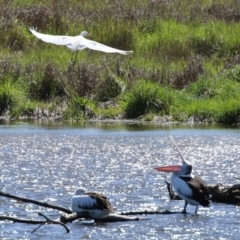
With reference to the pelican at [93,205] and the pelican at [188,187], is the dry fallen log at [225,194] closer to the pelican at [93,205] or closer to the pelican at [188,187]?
the pelican at [188,187]

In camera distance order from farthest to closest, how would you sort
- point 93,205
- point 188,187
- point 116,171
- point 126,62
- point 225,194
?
point 126,62
point 116,171
point 225,194
point 188,187
point 93,205

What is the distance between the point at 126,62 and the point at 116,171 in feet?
35.4

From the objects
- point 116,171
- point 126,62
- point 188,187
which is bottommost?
point 116,171

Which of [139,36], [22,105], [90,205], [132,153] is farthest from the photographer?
[139,36]

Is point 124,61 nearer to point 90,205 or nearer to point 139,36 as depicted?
point 139,36

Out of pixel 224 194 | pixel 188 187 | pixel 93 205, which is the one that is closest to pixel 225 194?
pixel 224 194

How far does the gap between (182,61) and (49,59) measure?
11.1 feet

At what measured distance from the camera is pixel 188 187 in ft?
42.4

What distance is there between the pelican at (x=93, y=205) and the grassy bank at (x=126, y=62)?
1199 cm

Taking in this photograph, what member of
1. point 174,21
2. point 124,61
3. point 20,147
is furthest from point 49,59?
point 20,147

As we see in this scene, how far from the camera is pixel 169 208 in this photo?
1355cm

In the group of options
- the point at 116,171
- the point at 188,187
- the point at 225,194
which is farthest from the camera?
the point at 116,171

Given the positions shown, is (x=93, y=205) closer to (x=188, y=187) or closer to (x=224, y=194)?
(x=188, y=187)

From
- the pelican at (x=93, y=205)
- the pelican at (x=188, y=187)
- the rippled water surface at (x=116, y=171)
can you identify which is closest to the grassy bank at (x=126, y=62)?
the rippled water surface at (x=116, y=171)
